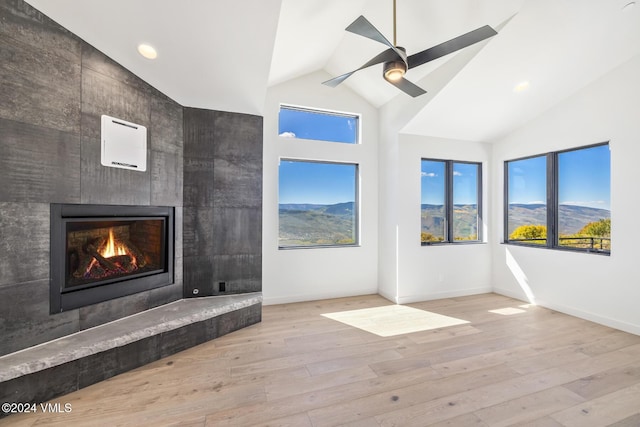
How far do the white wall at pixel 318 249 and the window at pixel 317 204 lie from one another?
0.51 ft

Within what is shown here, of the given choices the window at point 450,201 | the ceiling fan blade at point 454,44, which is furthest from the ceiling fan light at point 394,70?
the window at point 450,201

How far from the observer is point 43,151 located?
198 centimetres

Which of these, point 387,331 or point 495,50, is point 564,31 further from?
point 387,331

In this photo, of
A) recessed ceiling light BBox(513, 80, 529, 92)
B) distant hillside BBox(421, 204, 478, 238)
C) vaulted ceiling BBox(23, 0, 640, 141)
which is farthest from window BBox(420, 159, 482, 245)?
recessed ceiling light BBox(513, 80, 529, 92)

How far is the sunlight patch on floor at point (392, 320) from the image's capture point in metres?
3.19

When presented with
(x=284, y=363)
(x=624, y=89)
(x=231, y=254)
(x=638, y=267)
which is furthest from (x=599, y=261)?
(x=231, y=254)

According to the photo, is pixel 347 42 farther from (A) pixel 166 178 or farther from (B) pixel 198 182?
(A) pixel 166 178

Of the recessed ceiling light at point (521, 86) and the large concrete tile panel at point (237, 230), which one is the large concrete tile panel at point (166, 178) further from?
the recessed ceiling light at point (521, 86)

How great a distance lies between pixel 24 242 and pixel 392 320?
355 centimetres

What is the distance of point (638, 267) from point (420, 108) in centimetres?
303

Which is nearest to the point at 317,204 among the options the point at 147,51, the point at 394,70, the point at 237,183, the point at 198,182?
the point at 237,183

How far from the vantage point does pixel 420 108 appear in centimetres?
371

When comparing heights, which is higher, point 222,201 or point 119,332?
point 222,201

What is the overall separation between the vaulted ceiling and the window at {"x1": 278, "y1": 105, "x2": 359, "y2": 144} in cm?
53
